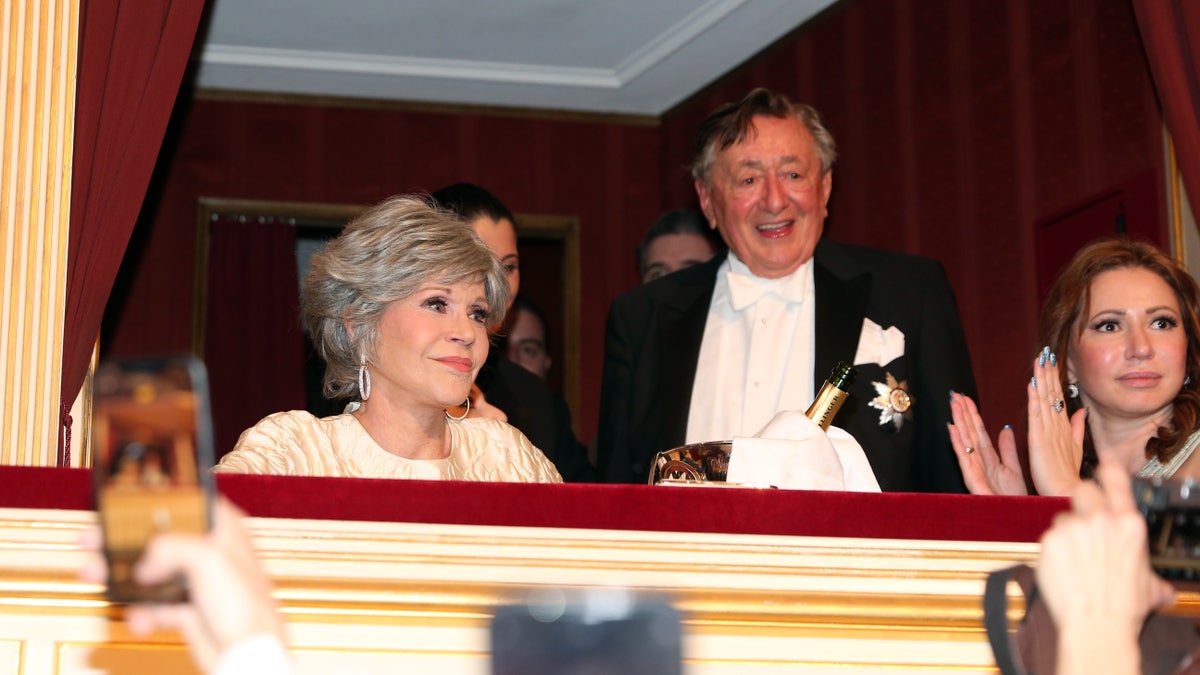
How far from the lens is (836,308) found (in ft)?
11.5

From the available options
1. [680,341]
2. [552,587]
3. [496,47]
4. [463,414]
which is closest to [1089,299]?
[680,341]

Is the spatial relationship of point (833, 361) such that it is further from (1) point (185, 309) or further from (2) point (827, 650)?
(1) point (185, 309)

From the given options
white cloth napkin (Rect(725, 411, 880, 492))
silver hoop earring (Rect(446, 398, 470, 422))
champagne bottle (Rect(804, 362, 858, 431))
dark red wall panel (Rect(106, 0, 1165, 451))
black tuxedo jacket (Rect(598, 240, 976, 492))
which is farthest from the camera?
dark red wall panel (Rect(106, 0, 1165, 451))

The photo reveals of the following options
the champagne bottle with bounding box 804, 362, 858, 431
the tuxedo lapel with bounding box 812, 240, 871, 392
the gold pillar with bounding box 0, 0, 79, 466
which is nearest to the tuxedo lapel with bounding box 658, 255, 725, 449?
the tuxedo lapel with bounding box 812, 240, 871, 392

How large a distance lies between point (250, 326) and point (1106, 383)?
17.2ft

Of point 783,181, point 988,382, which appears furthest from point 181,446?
point 988,382

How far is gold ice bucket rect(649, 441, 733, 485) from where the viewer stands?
2.41 metres

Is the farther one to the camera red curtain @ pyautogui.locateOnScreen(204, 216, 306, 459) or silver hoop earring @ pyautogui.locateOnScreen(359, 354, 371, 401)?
red curtain @ pyautogui.locateOnScreen(204, 216, 306, 459)

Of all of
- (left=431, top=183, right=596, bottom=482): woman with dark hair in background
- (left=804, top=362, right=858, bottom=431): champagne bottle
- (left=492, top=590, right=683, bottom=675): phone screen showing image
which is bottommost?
(left=492, top=590, right=683, bottom=675): phone screen showing image

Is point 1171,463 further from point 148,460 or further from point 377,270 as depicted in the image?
point 148,460

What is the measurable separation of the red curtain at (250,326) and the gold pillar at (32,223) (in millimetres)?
4436

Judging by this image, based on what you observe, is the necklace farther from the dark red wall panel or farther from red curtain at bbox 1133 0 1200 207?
the dark red wall panel

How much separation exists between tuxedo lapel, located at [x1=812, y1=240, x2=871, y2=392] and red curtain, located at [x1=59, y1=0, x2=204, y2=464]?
1542 millimetres

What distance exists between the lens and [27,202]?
9.59ft
